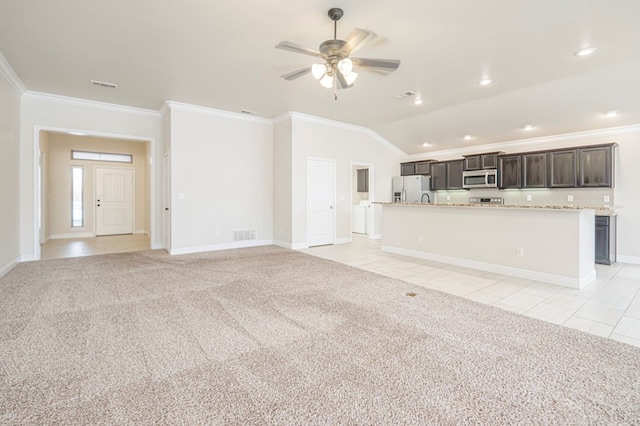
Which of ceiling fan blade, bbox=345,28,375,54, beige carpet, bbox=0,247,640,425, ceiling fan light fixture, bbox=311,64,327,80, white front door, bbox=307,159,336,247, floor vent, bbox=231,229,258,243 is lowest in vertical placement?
beige carpet, bbox=0,247,640,425

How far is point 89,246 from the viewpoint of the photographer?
7.00 metres

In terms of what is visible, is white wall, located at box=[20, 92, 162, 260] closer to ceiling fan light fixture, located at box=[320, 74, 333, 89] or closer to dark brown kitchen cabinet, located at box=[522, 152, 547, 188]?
ceiling fan light fixture, located at box=[320, 74, 333, 89]

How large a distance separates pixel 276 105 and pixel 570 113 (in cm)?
547

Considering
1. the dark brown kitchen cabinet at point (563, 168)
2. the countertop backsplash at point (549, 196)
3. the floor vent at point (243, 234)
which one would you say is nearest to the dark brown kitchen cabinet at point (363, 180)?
the countertop backsplash at point (549, 196)

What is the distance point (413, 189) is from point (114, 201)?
874 cm

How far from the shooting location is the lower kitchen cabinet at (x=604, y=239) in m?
5.30

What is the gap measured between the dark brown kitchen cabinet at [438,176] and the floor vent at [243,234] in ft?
16.4

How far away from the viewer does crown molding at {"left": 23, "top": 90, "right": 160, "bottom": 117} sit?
Result: 5.38m

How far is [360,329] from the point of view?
2.64m

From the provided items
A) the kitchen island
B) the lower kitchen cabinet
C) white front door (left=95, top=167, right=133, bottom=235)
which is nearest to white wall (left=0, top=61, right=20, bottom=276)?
white front door (left=95, top=167, right=133, bottom=235)

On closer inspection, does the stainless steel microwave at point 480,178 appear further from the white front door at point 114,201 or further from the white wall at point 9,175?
the white front door at point 114,201

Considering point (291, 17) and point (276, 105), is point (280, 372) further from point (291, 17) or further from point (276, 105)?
point (276, 105)

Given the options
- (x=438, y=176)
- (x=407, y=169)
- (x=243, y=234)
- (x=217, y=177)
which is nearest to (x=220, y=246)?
(x=243, y=234)

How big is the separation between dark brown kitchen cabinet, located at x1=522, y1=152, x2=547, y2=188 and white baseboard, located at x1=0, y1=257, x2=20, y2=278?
31.0 ft
